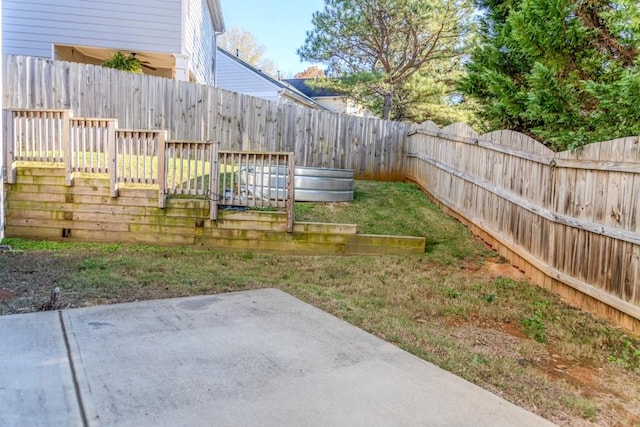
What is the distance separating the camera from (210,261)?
240 inches

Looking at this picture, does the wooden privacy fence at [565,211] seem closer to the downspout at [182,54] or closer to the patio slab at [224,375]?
the patio slab at [224,375]

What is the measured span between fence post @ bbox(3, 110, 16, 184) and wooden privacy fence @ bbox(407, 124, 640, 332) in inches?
262

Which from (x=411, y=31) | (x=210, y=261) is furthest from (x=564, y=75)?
(x=411, y=31)

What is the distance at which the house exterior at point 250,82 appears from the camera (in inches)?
822

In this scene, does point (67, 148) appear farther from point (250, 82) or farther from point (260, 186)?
point (250, 82)

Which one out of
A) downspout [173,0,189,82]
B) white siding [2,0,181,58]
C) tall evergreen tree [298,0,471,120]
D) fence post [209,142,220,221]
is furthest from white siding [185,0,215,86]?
fence post [209,142,220,221]

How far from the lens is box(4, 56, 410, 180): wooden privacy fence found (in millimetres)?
9469

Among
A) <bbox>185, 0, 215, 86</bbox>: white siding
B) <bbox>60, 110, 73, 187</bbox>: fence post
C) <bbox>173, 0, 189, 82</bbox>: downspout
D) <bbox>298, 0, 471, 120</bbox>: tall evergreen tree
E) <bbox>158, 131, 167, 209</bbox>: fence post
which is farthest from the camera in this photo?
<bbox>298, 0, 471, 120</bbox>: tall evergreen tree

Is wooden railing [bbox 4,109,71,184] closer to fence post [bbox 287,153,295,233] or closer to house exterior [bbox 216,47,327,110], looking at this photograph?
fence post [bbox 287,153,295,233]

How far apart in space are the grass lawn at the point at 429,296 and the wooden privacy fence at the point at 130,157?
75cm

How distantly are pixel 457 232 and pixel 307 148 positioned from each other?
198 inches

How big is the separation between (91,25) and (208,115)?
3.79m

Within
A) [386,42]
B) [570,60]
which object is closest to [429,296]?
[570,60]

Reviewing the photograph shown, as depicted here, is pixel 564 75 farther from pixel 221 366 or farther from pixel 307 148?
pixel 307 148
